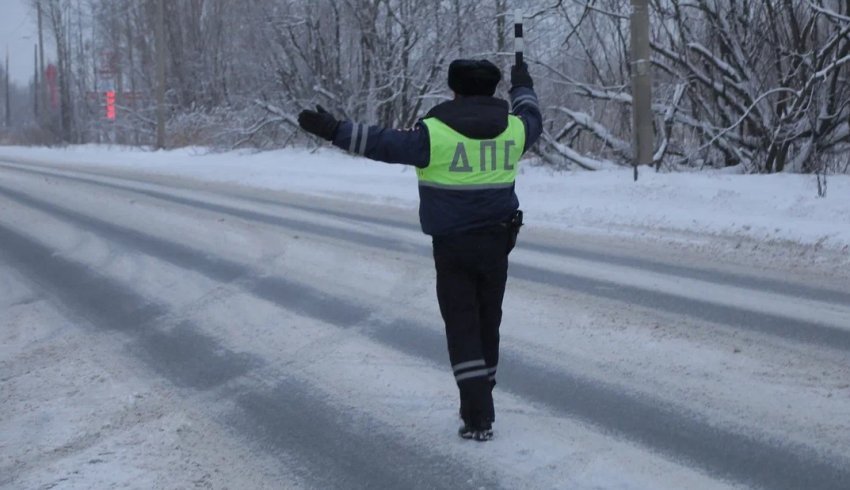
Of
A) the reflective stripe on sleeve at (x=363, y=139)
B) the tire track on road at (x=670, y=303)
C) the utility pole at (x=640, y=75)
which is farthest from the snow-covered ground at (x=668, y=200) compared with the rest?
the reflective stripe on sleeve at (x=363, y=139)

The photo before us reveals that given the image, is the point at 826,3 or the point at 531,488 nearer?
the point at 531,488

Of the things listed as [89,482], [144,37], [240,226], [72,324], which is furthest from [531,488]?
[144,37]

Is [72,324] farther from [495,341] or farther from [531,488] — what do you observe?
[531,488]

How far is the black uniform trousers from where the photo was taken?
15.0 ft

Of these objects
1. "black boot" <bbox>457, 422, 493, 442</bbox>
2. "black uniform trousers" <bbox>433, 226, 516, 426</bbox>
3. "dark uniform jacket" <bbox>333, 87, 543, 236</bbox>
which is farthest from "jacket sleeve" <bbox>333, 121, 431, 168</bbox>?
"black boot" <bbox>457, 422, 493, 442</bbox>

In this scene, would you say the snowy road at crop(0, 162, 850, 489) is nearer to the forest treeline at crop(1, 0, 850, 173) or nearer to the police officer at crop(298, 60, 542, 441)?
the police officer at crop(298, 60, 542, 441)

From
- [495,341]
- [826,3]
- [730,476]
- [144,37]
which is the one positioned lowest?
[730,476]

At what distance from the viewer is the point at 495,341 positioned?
15.7 ft

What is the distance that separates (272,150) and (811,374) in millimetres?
23122

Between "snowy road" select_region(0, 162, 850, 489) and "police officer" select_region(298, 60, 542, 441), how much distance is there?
1.39ft

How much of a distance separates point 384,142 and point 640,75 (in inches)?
438

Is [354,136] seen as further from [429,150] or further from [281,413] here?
[281,413]

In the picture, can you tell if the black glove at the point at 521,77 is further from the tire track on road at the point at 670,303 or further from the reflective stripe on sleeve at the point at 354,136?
the tire track on road at the point at 670,303

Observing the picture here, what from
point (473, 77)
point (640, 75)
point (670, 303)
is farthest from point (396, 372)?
point (640, 75)
